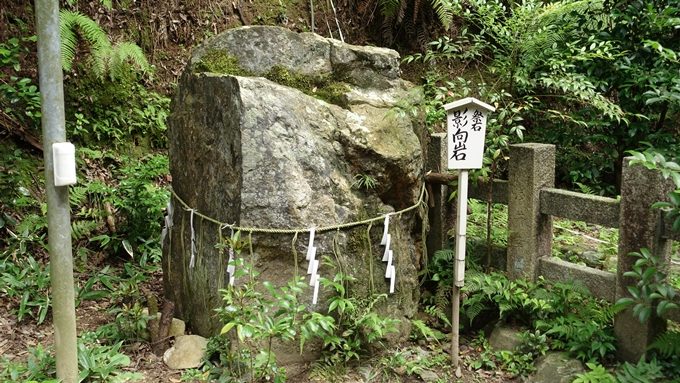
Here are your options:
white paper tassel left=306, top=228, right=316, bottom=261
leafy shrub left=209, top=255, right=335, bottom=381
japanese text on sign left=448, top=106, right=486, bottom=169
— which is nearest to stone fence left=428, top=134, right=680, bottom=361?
japanese text on sign left=448, top=106, right=486, bottom=169

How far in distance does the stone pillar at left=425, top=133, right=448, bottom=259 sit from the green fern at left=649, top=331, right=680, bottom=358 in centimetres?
187

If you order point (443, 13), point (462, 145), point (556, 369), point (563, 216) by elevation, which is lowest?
point (556, 369)

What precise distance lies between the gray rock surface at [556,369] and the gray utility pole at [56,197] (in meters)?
3.04

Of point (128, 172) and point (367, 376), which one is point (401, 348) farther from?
point (128, 172)

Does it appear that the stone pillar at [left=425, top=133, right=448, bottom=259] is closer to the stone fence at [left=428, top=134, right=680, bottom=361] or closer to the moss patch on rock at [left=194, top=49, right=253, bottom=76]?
the stone fence at [left=428, top=134, right=680, bottom=361]

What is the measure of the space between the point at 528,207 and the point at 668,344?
1.33 m

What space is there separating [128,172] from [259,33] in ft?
8.96

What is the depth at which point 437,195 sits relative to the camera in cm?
528

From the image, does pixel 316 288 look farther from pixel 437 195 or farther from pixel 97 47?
pixel 97 47

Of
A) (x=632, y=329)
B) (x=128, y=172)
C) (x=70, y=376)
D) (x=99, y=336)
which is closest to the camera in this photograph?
(x=70, y=376)

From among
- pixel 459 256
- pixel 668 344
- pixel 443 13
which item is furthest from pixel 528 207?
pixel 443 13

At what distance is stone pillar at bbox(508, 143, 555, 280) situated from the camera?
462cm

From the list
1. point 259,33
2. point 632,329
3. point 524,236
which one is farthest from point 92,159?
point 632,329

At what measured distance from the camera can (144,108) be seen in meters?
7.44
